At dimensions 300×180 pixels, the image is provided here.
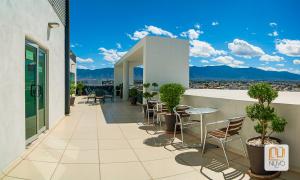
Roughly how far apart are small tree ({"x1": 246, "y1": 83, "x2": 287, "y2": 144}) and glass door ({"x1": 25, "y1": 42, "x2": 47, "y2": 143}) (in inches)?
161

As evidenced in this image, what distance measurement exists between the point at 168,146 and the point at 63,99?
5.24 metres

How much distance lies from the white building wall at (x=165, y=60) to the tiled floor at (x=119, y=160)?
4034 millimetres

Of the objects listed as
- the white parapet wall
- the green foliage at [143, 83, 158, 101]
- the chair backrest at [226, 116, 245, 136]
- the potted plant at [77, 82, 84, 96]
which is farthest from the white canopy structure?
the potted plant at [77, 82, 84, 96]

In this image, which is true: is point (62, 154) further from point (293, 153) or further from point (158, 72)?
point (158, 72)

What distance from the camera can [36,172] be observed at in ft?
11.3

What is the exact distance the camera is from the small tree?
3.28 metres

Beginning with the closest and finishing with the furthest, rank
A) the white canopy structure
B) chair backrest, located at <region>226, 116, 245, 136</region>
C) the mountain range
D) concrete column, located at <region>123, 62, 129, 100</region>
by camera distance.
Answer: chair backrest, located at <region>226, 116, 245, 136</region> → the white canopy structure → concrete column, located at <region>123, 62, 129, 100</region> → the mountain range

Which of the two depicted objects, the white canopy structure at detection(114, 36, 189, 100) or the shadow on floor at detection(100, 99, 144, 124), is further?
the white canopy structure at detection(114, 36, 189, 100)

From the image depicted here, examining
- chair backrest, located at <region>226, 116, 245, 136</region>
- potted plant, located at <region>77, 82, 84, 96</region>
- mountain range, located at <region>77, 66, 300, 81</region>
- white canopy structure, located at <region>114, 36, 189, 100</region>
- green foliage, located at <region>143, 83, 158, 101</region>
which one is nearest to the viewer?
chair backrest, located at <region>226, 116, 245, 136</region>

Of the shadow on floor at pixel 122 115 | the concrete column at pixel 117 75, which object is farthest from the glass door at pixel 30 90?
the concrete column at pixel 117 75

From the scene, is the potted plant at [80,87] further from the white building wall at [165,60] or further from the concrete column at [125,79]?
the white building wall at [165,60]

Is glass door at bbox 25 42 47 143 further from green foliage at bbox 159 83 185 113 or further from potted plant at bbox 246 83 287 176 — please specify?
potted plant at bbox 246 83 287 176

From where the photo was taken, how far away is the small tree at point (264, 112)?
328 centimetres

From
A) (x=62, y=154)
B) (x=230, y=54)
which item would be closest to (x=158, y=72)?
(x=62, y=154)
